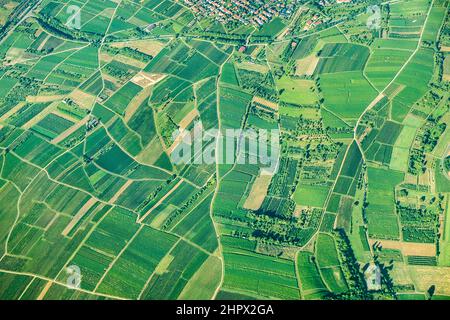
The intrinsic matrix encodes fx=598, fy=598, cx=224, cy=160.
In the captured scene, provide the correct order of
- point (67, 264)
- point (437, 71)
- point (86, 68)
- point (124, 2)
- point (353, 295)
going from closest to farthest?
point (353, 295), point (67, 264), point (437, 71), point (86, 68), point (124, 2)

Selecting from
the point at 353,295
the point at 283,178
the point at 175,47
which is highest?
the point at 175,47

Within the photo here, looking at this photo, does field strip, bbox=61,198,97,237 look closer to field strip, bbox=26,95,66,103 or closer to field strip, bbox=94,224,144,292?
field strip, bbox=94,224,144,292

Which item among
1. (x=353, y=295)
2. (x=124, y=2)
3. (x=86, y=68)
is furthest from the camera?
(x=124, y=2)

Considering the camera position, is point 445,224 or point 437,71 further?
point 437,71

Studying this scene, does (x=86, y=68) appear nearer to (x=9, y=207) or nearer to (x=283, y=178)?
(x=9, y=207)

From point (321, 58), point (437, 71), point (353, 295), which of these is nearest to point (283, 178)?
point (353, 295)

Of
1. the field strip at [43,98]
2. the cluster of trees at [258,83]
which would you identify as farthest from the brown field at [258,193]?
the field strip at [43,98]

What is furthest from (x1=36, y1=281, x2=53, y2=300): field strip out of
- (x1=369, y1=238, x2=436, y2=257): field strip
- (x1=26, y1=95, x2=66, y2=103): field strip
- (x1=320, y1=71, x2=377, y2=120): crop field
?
(x1=320, y1=71, x2=377, y2=120): crop field
